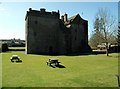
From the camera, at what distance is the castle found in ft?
170

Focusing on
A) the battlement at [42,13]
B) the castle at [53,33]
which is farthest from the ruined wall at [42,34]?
the battlement at [42,13]

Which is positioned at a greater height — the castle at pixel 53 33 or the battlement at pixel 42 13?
the battlement at pixel 42 13

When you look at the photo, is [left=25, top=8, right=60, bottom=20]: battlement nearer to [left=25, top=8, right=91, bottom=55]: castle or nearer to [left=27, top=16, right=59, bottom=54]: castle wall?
[left=25, top=8, right=91, bottom=55]: castle

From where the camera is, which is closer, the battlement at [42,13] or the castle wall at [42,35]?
the castle wall at [42,35]

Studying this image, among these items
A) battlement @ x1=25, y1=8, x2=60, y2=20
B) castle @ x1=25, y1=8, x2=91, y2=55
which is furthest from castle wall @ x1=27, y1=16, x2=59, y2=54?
battlement @ x1=25, y1=8, x2=60, y2=20

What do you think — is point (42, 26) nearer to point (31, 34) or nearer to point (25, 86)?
point (31, 34)

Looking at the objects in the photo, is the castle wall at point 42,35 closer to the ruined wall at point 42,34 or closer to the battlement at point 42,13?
the ruined wall at point 42,34

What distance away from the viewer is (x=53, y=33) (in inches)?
2156

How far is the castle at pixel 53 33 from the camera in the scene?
5178cm

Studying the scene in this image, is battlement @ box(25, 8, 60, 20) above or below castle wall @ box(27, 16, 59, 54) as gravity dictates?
above

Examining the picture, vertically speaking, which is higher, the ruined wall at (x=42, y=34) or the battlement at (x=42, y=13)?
the battlement at (x=42, y=13)

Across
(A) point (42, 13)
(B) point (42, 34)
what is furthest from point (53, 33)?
(A) point (42, 13)

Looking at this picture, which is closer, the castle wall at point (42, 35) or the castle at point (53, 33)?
the castle wall at point (42, 35)

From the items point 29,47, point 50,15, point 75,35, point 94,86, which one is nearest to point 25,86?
point 94,86
